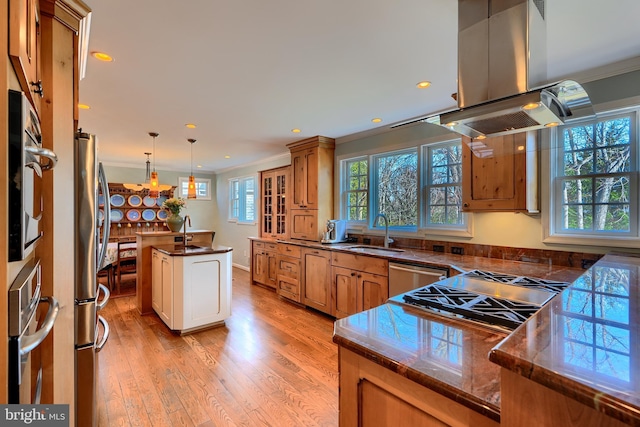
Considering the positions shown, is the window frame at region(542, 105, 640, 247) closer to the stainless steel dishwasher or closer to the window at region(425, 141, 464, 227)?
the window at region(425, 141, 464, 227)

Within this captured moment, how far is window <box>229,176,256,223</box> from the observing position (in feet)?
22.2

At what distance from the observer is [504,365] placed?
61 cm

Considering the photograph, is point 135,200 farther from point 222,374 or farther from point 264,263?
point 222,374

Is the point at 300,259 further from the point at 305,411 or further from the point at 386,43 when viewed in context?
the point at 386,43

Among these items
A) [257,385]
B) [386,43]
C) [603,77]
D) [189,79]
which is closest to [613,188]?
[603,77]

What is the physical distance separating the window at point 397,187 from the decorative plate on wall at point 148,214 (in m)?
5.61

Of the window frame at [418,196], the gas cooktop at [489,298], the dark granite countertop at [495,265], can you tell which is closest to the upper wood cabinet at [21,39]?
the gas cooktop at [489,298]

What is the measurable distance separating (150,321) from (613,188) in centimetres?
469

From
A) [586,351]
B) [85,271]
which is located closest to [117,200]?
[85,271]

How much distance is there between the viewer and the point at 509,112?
1.37 metres

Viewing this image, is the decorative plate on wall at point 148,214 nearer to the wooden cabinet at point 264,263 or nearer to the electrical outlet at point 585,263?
the wooden cabinet at point 264,263

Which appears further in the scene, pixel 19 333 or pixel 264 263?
pixel 264 263

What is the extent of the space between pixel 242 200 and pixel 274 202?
168cm

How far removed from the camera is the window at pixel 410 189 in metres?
3.30
